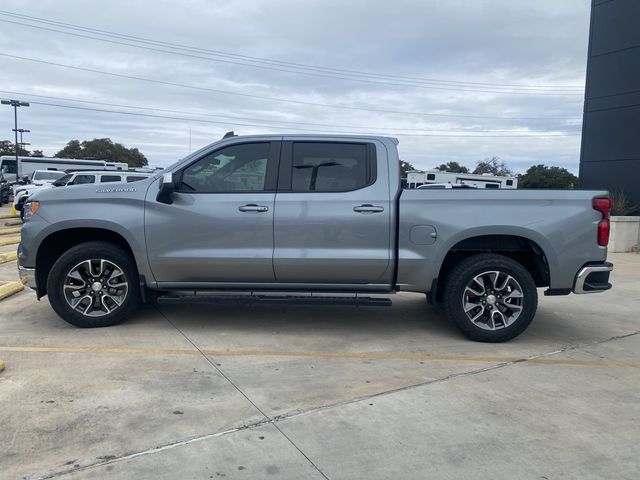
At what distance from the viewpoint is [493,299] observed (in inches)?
216

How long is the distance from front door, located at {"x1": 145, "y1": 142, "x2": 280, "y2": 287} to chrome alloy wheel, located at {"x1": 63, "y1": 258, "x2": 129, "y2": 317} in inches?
16.9

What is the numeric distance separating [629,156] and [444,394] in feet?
44.2

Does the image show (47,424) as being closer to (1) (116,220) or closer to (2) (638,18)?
(1) (116,220)

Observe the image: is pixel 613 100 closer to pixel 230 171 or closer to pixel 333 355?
pixel 230 171

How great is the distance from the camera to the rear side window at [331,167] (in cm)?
558

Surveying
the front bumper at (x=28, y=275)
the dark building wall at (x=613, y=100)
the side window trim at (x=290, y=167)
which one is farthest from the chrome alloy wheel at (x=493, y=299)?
the dark building wall at (x=613, y=100)

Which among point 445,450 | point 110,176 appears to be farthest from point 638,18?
point 110,176

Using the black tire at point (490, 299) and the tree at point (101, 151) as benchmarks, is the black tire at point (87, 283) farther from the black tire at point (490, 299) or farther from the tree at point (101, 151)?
the tree at point (101, 151)

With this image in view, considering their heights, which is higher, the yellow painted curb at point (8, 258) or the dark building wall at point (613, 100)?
the dark building wall at point (613, 100)

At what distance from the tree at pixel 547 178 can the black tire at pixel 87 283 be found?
50.4 meters

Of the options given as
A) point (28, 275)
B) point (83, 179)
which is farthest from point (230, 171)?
point (83, 179)

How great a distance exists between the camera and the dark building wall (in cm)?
1458

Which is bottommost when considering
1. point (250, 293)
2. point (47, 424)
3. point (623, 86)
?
point (47, 424)

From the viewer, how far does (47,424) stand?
3551mm
